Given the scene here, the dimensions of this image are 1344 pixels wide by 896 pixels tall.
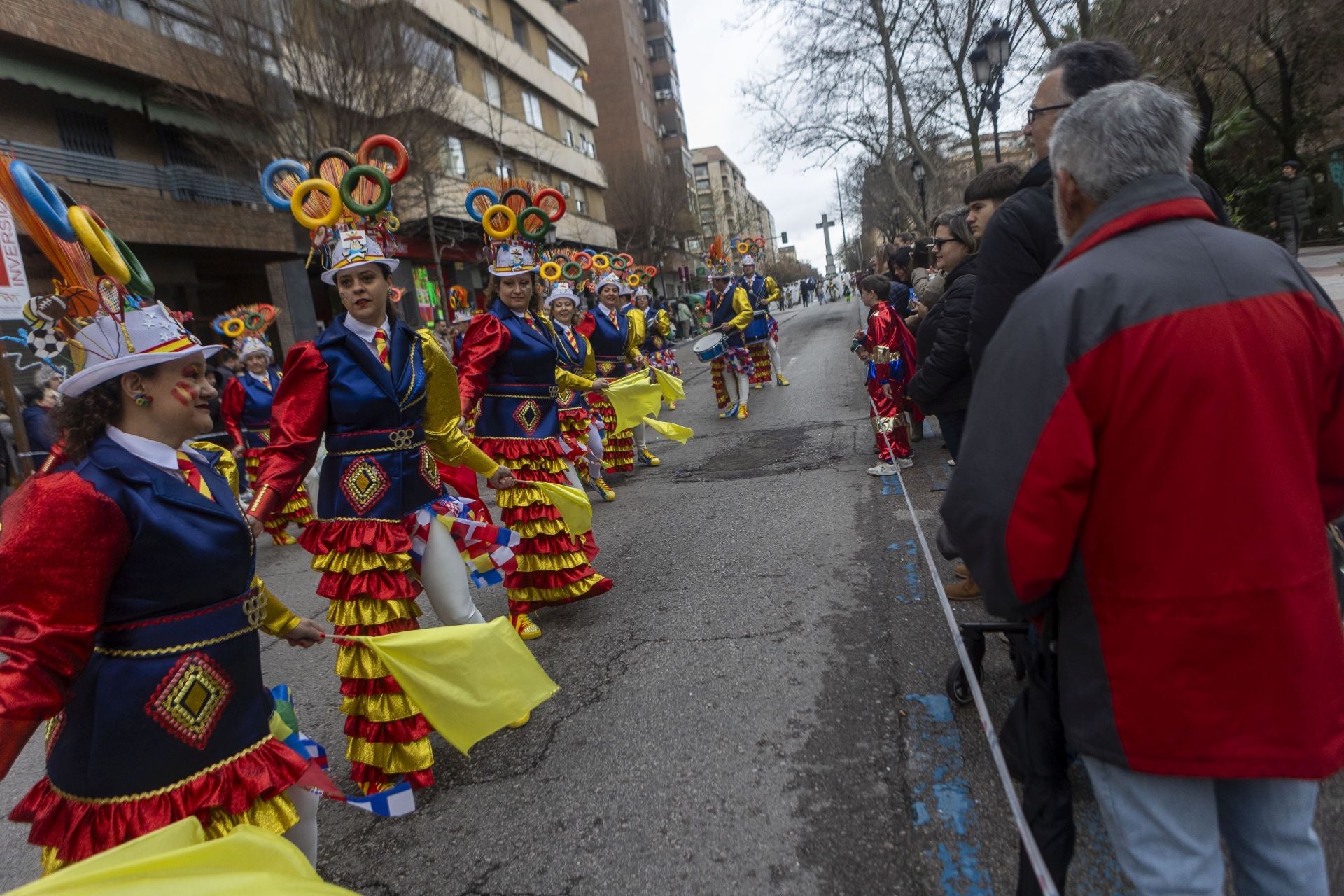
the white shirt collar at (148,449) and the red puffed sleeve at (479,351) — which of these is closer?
the white shirt collar at (148,449)

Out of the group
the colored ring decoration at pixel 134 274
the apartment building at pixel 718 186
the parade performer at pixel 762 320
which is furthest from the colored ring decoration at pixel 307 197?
the apartment building at pixel 718 186

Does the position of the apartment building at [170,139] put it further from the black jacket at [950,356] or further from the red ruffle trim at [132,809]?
the red ruffle trim at [132,809]

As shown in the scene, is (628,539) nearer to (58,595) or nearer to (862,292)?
(862,292)

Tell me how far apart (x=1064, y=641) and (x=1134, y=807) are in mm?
317

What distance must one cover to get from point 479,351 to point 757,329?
8126 mm

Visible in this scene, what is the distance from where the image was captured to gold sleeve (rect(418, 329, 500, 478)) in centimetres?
368

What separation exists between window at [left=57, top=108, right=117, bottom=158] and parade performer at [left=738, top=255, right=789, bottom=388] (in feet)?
40.3

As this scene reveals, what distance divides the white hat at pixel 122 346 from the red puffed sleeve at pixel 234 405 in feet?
22.5

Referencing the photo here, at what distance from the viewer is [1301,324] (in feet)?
4.69

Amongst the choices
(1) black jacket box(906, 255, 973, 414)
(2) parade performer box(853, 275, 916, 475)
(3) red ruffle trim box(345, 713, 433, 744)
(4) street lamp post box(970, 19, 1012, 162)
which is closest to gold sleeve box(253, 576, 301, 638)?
(3) red ruffle trim box(345, 713, 433, 744)

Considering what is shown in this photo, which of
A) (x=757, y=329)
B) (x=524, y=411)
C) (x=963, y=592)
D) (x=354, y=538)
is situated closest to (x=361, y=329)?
(x=354, y=538)

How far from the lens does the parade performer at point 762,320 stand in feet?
41.2

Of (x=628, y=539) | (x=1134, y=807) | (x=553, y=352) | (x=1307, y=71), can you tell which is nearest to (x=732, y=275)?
(x=628, y=539)

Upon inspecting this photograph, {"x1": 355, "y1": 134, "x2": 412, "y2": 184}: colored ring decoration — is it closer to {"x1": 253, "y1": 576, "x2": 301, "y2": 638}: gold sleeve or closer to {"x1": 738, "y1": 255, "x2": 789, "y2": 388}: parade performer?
{"x1": 253, "y1": 576, "x2": 301, "y2": 638}: gold sleeve
